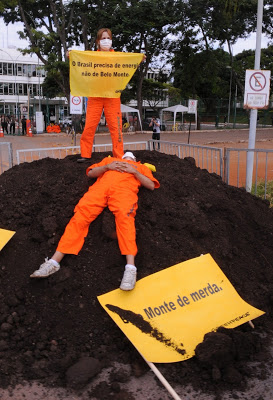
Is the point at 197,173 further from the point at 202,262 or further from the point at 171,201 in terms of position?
the point at 202,262

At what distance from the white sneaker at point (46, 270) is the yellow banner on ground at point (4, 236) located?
0.54 meters

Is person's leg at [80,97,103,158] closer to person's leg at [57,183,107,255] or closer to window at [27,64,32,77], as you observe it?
person's leg at [57,183,107,255]

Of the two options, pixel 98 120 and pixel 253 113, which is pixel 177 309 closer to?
pixel 98 120

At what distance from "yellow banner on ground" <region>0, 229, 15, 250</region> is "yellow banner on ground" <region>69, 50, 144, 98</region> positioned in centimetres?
226

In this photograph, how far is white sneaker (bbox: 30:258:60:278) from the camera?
3445mm

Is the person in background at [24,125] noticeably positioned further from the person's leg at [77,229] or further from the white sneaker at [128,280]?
the white sneaker at [128,280]

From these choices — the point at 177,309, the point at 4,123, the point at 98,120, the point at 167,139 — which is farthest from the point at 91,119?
the point at 4,123

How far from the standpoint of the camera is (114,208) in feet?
12.8

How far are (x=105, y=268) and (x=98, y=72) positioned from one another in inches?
114

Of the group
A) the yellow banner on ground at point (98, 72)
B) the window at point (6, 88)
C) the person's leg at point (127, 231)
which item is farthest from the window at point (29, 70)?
the person's leg at point (127, 231)

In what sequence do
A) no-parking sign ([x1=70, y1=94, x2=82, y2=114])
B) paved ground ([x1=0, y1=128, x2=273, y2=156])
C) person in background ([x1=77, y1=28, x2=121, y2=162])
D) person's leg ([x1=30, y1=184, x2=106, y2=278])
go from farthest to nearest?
paved ground ([x1=0, y1=128, x2=273, y2=156])
no-parking sign ([x1=70, y1=94, x2=82, y2=114])
person in background ([x1=77, y1=28, x2=121, y2=162])
person's leg ([x1=30, y1=184, x2=106, y2=278])

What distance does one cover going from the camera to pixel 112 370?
9.56 ft

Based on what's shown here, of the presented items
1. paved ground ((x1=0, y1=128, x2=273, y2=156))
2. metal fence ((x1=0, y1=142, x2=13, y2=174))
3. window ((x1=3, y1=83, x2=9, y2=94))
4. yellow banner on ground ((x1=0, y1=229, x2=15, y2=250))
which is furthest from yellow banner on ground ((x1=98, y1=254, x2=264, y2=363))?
window ((x1=3, y1=83, x2=9, y2=94))

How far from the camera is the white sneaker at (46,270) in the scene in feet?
11.3
